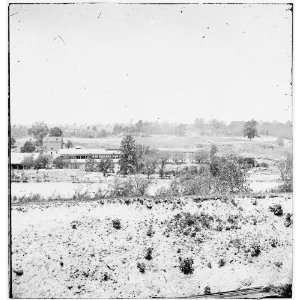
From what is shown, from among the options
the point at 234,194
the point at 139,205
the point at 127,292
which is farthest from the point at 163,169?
the point at 127,292

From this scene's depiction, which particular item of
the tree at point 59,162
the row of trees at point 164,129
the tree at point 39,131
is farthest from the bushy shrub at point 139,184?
the tree at point 39,131

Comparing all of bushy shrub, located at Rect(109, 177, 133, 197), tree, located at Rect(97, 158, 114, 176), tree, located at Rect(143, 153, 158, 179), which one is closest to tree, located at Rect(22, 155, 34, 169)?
tree, located at Rect(97, 158, 114, 176)

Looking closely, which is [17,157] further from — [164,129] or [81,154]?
[164,129]

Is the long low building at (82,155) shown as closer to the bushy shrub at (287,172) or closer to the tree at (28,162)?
the tree at (28,162)

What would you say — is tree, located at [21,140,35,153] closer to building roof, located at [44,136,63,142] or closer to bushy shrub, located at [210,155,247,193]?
building roof, located at [44,136,63,142]

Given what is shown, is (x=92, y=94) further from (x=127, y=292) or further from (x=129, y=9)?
(x=127, y=292)

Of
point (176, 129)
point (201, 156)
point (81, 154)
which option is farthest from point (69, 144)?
point (201, 156)
